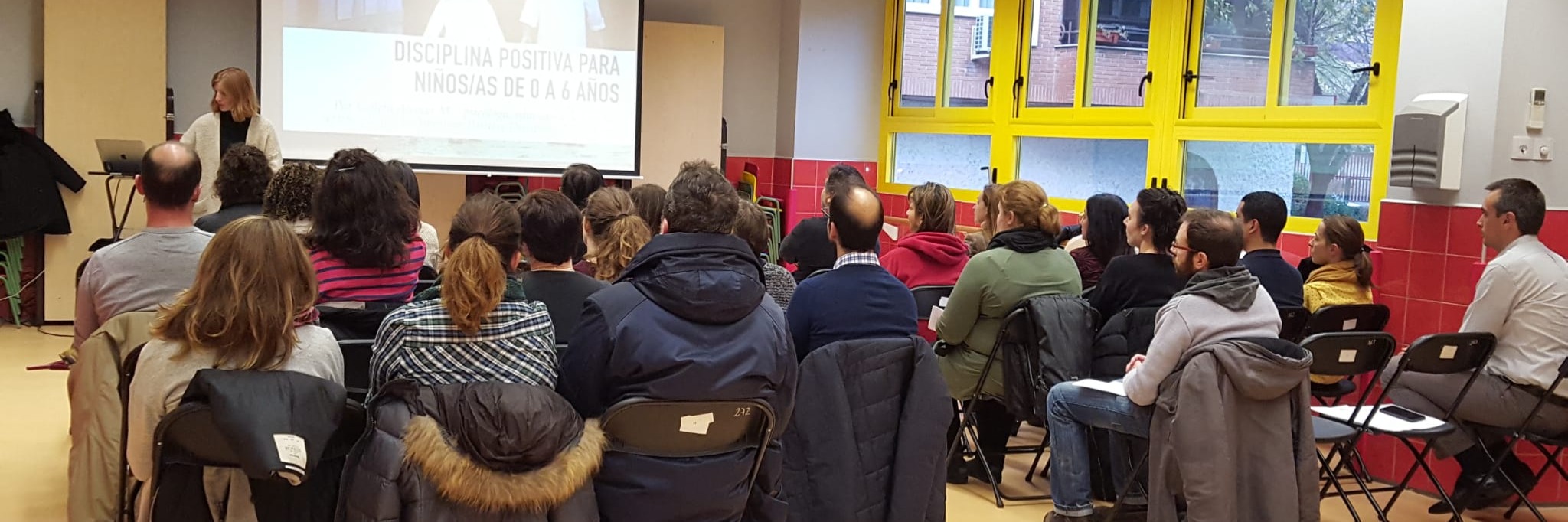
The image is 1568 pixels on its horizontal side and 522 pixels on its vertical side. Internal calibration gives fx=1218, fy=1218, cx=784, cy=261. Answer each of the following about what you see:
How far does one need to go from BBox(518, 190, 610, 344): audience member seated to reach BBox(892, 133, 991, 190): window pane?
522 centimetres

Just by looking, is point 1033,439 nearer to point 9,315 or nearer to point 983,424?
point 983,424

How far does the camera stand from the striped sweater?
3182 millimetres

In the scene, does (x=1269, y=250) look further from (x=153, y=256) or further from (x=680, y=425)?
(x=153, y=256)

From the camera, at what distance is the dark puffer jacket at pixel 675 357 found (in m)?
2.54

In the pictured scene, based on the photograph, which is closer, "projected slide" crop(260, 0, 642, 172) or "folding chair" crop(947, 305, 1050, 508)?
"folding chair" crop(947, 305, 1050, 508)

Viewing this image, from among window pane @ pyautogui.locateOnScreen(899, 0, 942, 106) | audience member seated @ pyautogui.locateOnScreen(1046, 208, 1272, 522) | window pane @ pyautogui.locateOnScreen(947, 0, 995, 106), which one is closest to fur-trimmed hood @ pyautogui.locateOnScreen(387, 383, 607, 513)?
audience member seated @ pyautogui.locateOnScreen(1046, 208, 1272, 522)

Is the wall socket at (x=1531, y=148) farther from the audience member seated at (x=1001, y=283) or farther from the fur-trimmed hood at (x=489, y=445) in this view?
the fur-trimmed hood at (x=489, y=445)

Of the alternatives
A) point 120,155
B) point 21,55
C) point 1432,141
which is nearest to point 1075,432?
point 1432,141

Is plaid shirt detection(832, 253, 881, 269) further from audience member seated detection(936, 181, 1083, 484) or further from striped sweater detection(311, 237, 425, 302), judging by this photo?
striped sweater detection(311, 237, 425, 302)

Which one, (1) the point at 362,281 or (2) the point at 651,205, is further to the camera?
(2) the point at 651,205

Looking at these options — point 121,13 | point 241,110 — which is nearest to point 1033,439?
point 241,110

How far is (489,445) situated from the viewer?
2320mm

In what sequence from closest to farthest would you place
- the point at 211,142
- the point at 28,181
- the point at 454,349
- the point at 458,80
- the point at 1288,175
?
1. the point at 454,349
2. the point at 211,142
3. the point at 1288,175
4. the point at 28,181
5. the point at 458,80

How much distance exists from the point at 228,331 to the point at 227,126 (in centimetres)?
372
